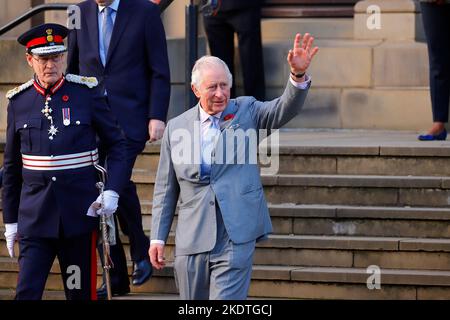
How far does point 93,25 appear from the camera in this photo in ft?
31.4

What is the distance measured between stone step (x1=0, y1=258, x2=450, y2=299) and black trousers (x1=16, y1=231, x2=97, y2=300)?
172 cm

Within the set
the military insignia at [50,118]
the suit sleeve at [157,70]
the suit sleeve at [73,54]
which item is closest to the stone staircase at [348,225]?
the suit sleeve at [157,70]

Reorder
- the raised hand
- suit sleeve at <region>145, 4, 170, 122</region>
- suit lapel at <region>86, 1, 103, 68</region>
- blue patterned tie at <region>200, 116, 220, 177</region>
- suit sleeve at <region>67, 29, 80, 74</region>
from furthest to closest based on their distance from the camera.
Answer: suit sleeve at <region>67, 29, 80, 74</region> < suit lapel at <region>86, 1, 103, 68</region> < suit sleeve at <region>145, 4, 170, 122</region> < blue patterned tie at <region>200, 116, 220, 177</region> < the raised hand

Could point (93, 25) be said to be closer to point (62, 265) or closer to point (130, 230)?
point (130, 230)

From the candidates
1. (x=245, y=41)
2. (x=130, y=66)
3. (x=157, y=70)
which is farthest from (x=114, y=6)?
(x=245, y=41)

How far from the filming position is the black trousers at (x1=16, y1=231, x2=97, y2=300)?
7965 millimetres

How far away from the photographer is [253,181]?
24.6 ft

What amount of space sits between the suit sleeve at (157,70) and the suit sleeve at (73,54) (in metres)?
0.50

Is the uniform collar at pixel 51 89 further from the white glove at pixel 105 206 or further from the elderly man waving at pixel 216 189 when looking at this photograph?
the elderly man waving at pixel 216 189

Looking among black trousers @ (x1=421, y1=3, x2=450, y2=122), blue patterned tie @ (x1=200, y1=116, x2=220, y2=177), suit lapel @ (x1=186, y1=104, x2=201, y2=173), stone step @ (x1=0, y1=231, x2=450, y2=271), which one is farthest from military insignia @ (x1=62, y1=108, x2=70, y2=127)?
black trousers @ (x1=421, y1=3, x2=450, y2=122)

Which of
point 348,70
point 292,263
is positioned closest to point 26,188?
point 292,263

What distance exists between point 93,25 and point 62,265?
210 cm
